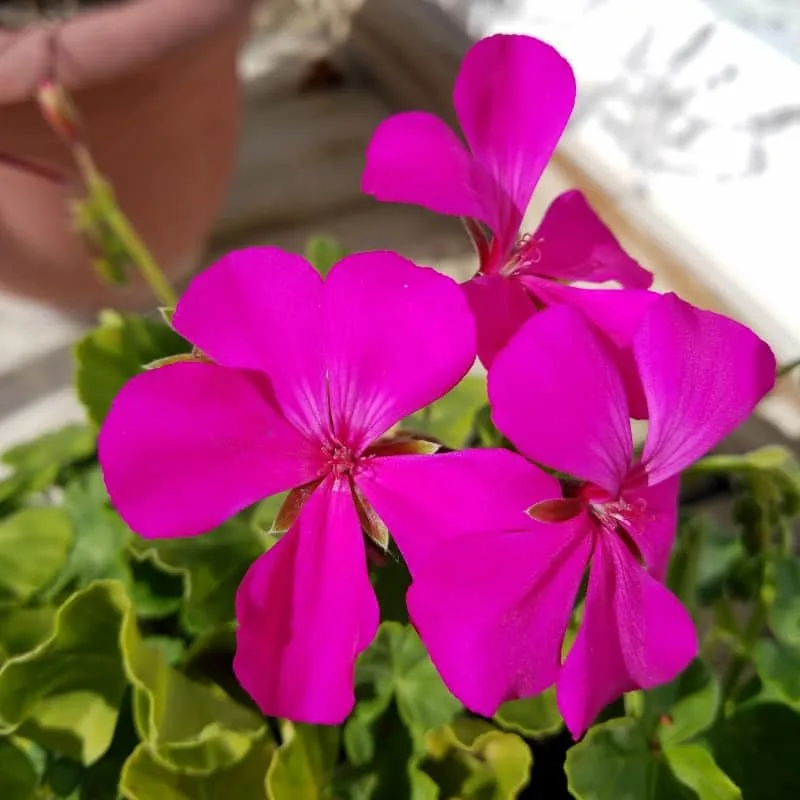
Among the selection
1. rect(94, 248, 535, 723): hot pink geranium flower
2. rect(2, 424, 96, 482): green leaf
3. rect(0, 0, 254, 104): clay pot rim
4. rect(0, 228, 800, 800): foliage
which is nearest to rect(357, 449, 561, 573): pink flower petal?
rect(94, 248, 535, 723): hot pink geranium flower

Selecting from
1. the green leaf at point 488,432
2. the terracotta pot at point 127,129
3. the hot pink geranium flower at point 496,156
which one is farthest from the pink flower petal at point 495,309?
the terracotta pot at point 127,129

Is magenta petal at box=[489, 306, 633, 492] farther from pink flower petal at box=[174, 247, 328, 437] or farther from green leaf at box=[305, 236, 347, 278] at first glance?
green leaf at box=[305, 236, 347, 278]

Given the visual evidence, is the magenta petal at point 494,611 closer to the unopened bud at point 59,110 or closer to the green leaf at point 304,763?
the green leaf at point 304,763

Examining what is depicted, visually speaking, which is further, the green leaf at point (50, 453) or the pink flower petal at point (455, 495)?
the green leaf at point (50, 453)

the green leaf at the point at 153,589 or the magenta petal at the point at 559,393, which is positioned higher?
the magenta petal at the point at 559,393

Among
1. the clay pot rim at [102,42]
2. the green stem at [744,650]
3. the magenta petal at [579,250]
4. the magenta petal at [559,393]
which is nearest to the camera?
the magenta petal at [559,393]

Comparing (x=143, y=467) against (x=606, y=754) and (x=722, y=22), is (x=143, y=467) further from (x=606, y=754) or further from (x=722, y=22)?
(x=722, y=22)

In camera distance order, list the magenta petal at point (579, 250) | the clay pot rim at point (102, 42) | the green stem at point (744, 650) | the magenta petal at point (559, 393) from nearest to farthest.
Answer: the magenta petal at point (559, 393)
the magenta petal at point (579, 250)
the green stem at point (744, 650)
the clay pot rim at point (102, 42)
